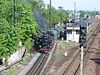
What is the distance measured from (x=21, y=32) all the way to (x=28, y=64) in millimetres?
6872

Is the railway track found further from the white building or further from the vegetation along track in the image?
the white building

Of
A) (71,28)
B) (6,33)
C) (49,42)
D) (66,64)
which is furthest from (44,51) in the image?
(71,28)

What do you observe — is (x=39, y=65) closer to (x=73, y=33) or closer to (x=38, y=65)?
(x=38, y=65)

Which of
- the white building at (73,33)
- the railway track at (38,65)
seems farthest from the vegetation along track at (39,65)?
the white building at (73,33)

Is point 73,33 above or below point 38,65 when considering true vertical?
above

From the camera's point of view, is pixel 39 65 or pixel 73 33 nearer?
pixel 39 65

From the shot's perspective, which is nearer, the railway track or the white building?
the railway track

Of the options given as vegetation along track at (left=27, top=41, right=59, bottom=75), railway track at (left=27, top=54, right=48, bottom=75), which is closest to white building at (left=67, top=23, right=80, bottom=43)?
vegetation along track at (left=27, top=41, right=59, bottom=75)

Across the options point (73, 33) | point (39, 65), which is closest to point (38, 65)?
point (39, 65)

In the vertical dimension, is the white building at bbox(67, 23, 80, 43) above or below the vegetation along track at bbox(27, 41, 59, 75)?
above

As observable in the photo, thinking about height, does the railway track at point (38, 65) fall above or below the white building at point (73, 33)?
below

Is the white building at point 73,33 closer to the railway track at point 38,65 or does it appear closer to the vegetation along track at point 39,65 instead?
the vegetation along track at point 39,65

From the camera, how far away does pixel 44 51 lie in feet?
166

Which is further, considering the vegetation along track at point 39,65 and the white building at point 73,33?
the white building at point 73,33
